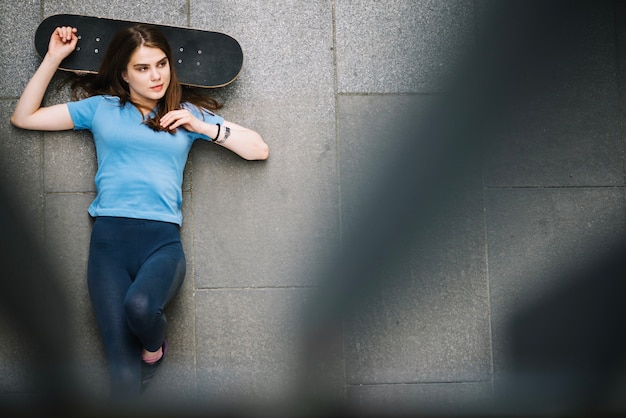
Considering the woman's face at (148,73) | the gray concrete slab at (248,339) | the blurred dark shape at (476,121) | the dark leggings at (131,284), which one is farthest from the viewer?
the gray concrete slab at (248,339)

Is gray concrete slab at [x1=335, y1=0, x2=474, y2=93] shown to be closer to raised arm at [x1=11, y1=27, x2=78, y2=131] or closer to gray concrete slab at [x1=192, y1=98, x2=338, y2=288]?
gray concrete slab at [x1=192, y1=98, x2=338, y2=288]

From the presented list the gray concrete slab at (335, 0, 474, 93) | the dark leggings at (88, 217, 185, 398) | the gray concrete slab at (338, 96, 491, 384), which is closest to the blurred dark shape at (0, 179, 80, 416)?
the dark leggings at (88, 217, 185, 398)

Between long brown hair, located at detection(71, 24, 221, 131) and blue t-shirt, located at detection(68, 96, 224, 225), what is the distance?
0.03 m

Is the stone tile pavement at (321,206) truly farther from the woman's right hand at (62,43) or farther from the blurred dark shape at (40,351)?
the blurred dark shape at (40,351)

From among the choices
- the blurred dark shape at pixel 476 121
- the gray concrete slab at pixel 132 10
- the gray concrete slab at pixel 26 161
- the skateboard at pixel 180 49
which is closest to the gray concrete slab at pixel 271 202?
the skateboard at pixel 180 49

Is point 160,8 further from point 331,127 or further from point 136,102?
point 331,127

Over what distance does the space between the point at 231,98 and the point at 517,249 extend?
2.85 feet

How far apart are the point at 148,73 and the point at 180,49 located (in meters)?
0.14

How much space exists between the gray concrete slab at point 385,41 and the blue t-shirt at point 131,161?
0.48 m

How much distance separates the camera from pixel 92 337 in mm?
1461

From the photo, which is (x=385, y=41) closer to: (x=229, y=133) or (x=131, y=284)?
(x=229, y=133)

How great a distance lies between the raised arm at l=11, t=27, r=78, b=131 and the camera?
1394 mm

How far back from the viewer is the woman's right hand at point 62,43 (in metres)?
1.39

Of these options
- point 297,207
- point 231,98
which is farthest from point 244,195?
point 231,98
